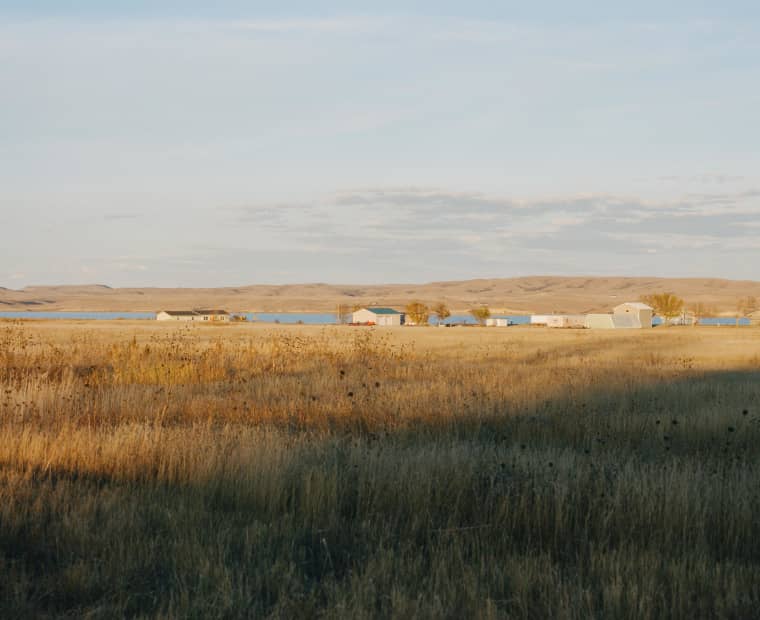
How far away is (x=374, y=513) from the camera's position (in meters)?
6.81

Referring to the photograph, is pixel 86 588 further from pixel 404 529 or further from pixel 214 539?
pixel 404 529

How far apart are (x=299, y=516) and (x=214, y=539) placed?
1.00 m

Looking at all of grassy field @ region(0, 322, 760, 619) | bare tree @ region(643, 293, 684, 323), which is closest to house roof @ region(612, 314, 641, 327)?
bare tree @ region(643, 293, 684, 323)

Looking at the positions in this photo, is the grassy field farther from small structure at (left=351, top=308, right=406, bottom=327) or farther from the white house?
small structure at (left=351, top=308, right=406, bottom=327)

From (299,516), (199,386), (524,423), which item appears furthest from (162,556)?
(199,386)

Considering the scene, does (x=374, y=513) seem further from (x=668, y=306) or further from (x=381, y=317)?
(x=381, y=317)

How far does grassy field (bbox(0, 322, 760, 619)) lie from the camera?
4992 mm

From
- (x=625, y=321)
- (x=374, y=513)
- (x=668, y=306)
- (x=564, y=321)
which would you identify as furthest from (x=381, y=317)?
(x=374, y=513)

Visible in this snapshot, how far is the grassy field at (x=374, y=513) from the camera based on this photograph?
499 centimetres

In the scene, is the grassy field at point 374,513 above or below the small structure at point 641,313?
below

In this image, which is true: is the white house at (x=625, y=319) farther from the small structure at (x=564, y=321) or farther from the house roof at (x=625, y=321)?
the small structure at (x=564, y=321)

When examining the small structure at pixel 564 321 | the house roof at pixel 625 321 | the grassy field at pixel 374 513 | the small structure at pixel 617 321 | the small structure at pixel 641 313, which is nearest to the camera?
the grassy field at pixel 374 513

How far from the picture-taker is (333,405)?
42.3 feet

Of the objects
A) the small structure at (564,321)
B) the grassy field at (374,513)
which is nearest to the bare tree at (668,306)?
the small structure at (564,321)
